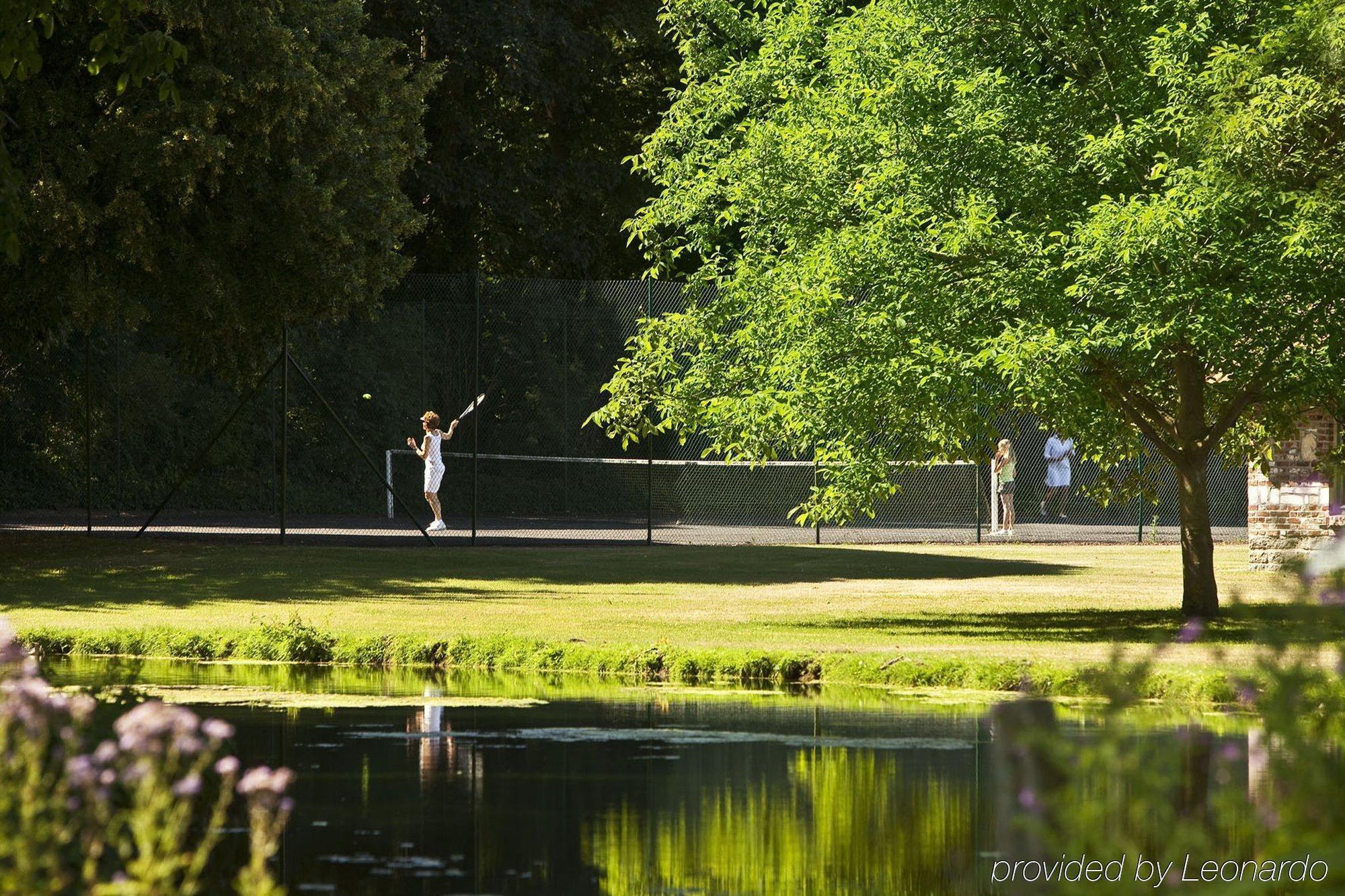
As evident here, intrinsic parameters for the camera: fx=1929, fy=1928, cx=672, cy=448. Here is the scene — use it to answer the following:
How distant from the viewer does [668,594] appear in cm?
2091

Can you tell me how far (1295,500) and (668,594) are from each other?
852cm

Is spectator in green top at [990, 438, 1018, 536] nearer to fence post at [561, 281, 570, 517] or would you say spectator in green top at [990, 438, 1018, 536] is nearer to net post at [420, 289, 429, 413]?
fence post at [561, 281, 570, 517]

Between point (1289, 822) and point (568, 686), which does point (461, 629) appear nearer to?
point (568, 686)

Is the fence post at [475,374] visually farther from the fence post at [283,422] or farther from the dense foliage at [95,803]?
the dense foliage at [95,803]

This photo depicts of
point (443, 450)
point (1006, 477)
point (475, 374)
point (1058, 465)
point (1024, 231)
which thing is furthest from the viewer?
point (1058, 465)

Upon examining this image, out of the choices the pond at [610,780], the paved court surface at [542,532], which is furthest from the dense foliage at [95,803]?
the paved court surface at [542,532]

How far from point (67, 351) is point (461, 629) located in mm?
20292

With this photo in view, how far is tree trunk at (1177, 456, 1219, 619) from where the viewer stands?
60.0 ft

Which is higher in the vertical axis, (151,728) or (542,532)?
(542,532)

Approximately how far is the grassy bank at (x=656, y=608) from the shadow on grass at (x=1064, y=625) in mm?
64

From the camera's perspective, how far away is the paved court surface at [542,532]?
28719mm

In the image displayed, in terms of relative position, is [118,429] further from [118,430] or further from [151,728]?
[151,728]

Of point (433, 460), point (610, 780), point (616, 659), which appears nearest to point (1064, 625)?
point (616, 659)

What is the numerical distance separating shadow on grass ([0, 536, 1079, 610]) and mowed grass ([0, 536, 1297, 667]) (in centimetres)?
5
